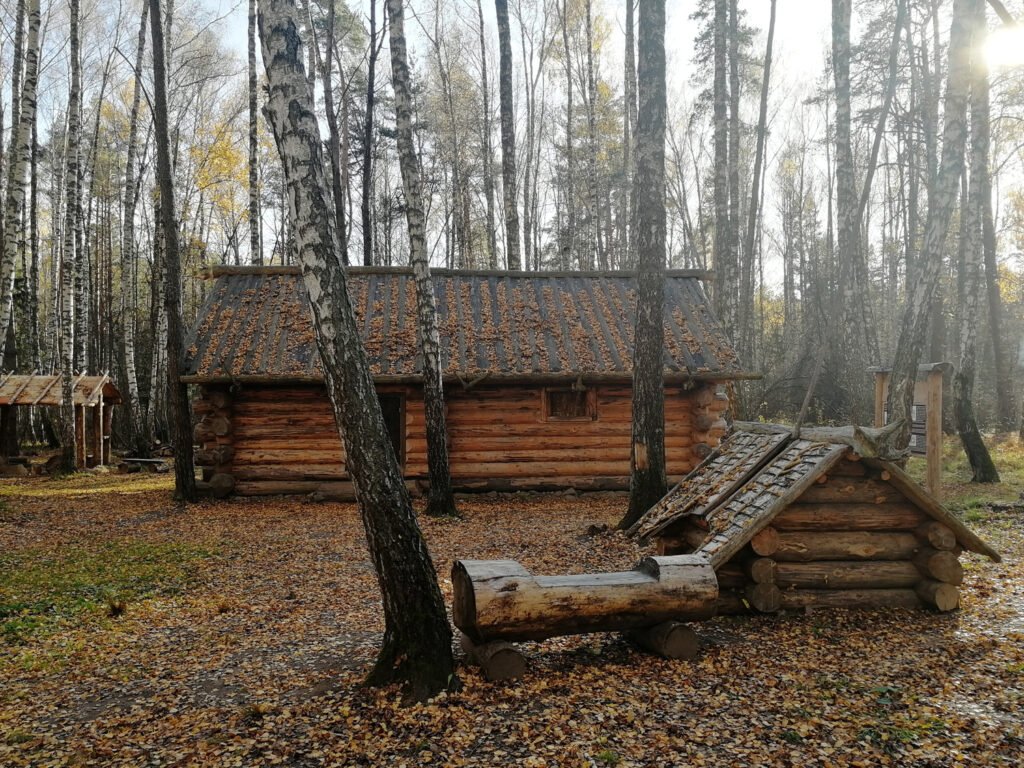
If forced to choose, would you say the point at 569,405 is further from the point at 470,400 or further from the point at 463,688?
the point at 463,688

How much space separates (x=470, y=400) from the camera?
13867 millimetres

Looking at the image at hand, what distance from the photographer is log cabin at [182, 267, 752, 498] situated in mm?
13375

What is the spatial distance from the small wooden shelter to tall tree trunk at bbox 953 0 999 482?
20264mm

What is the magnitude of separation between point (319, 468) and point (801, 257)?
28.7 meters

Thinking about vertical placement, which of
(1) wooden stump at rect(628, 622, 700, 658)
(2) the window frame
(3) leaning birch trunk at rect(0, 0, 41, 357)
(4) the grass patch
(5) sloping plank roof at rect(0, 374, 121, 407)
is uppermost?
(3) leaning birch trunk at rect(0, 0, 41, 357)

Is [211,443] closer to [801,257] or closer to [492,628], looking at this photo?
[492,628]

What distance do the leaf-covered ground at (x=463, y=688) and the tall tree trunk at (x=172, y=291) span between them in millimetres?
5135

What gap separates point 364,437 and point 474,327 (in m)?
10.3

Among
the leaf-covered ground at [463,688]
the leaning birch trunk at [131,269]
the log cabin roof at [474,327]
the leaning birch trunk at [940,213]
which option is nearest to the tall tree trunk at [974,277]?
the leaning birch trunk at [940,213]

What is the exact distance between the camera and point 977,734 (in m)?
3.82

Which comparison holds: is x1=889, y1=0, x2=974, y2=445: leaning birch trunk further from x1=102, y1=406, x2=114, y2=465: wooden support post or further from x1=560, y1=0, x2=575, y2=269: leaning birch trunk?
x1=102, y1=406, x2=114, y2=465: wooden support post

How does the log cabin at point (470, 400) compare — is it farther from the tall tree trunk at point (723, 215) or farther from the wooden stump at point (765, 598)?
the wooden stump at point (765, 598)

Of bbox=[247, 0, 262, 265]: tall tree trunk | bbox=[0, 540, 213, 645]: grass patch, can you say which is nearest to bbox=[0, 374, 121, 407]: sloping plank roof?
bbox=[247, 0, 262, 265]: tall tree trunk

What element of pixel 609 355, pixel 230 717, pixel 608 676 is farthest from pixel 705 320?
pixel 230 717
